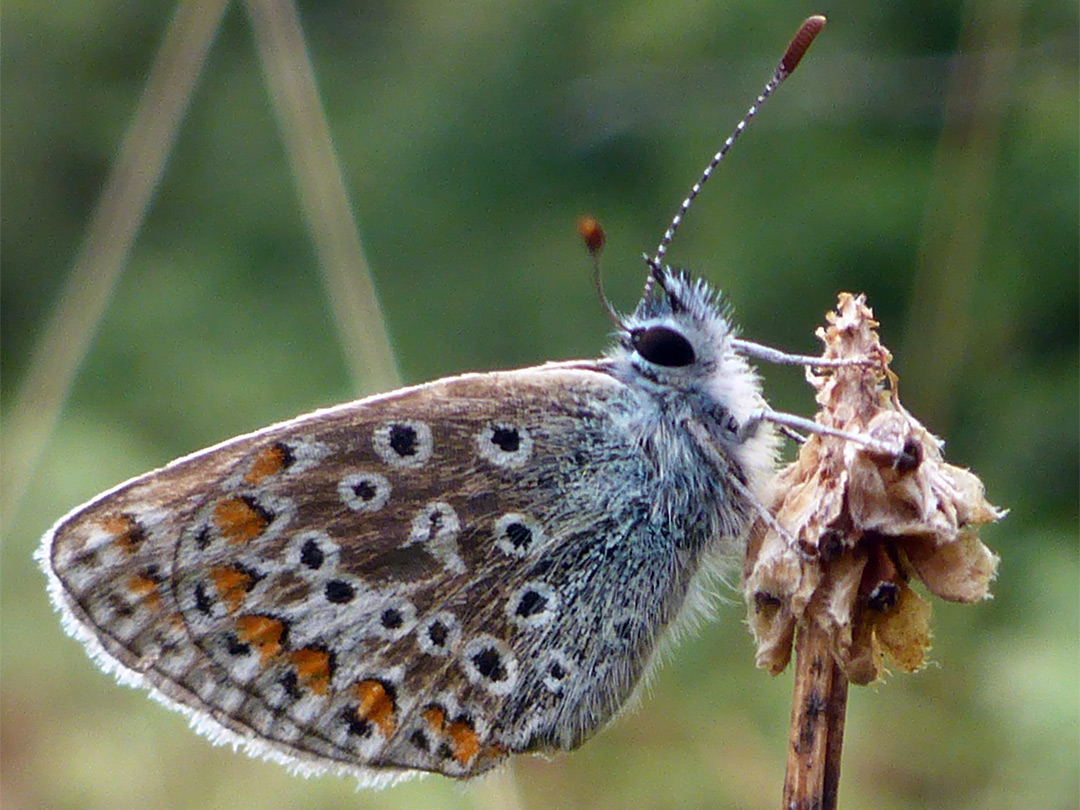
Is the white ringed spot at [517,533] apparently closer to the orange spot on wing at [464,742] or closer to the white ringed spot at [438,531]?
the white ringed spot at [438,531]

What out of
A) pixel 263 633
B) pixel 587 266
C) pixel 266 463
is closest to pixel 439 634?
pixel 263 633

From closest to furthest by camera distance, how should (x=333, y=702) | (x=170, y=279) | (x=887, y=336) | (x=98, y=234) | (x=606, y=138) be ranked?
1. (x=333, y=702)
2. (x=98, y=234)
3. (x=887, y=336)
4. (x=606, y=138)
5. (x=170, y=279)

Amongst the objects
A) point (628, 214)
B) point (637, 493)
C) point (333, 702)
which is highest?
point (628, 214)

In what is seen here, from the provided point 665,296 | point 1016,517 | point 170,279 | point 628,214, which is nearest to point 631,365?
point 665,296

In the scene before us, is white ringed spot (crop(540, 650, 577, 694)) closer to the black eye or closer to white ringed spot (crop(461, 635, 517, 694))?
white ringed spot (crop(461, 635, 517, 694))

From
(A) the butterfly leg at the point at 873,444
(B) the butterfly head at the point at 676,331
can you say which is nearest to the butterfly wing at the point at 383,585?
(B) the butterfly head at the point at 676,331

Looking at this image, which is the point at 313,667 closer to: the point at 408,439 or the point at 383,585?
the point at 383,585

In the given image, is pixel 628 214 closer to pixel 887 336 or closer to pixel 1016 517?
pixel 887 336

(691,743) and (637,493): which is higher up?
(691,743)
